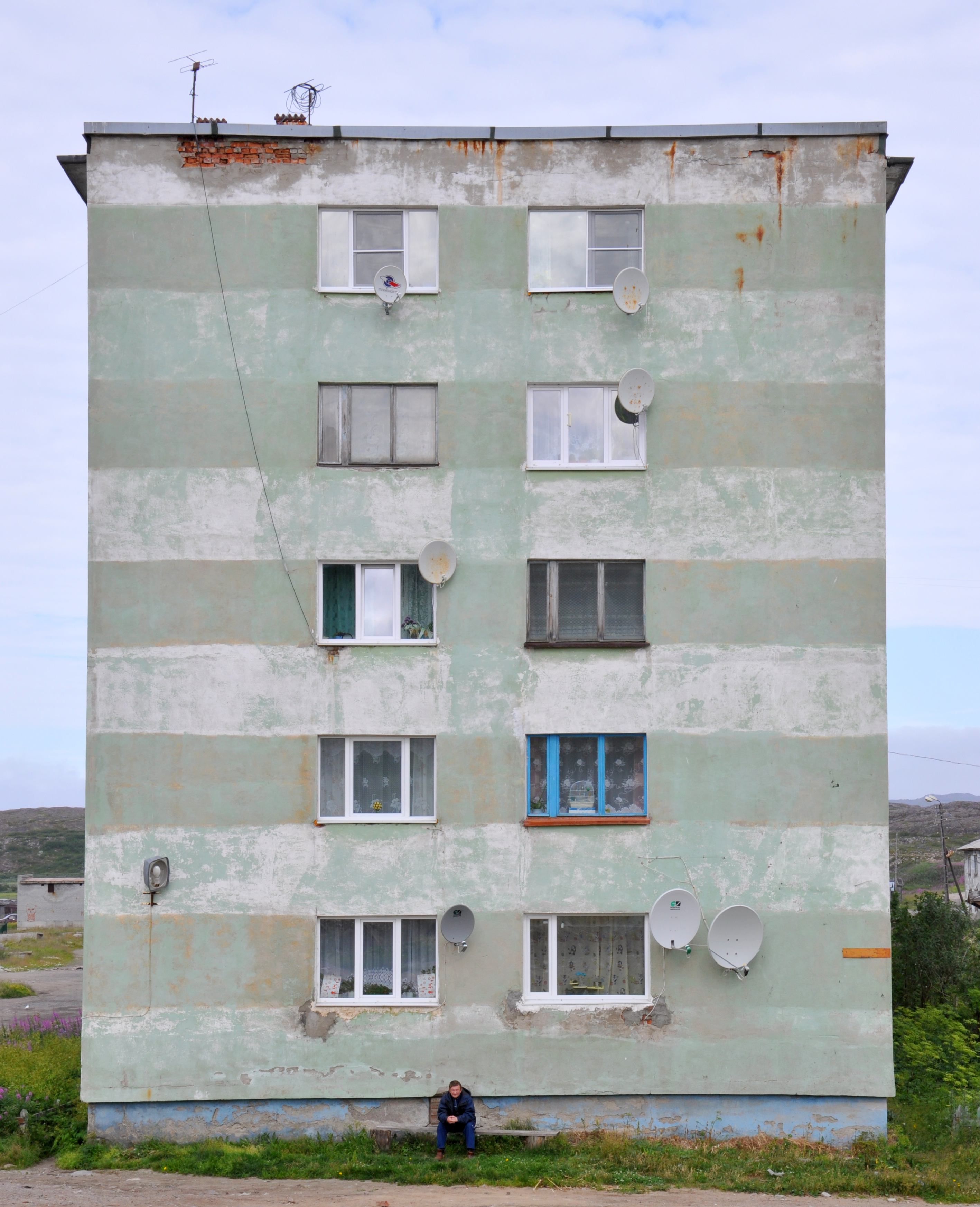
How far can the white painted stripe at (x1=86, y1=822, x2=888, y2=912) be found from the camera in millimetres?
15516

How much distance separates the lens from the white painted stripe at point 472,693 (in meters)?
15.8

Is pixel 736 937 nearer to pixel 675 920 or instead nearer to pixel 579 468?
pixel 675 920

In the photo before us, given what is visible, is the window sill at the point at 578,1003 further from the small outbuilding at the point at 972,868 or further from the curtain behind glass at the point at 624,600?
the small outbuilding at the point at 972,868

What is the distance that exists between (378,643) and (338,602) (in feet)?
3.08

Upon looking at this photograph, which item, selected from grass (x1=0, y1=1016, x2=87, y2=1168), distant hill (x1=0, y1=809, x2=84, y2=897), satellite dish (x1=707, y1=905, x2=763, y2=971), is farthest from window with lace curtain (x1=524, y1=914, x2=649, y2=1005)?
distant hill (x1=0, y1=809, x2=84, y2=897)

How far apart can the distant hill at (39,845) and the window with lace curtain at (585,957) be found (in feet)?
190

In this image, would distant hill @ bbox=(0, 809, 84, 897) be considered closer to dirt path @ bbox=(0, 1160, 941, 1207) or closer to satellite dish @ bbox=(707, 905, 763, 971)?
dirt path @ bbox=(0, 1160, 941, 1207)

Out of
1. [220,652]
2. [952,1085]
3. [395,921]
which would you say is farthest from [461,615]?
[952,1085]

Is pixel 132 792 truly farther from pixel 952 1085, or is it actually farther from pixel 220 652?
pixel 952 1085

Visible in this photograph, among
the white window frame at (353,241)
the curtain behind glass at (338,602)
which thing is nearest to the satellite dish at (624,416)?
the white window frame at (353,241)

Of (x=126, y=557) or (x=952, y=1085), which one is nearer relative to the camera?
(x=126, y=557)

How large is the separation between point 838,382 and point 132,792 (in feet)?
41.8

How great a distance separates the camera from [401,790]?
15852 mm

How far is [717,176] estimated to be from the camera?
16188mm
